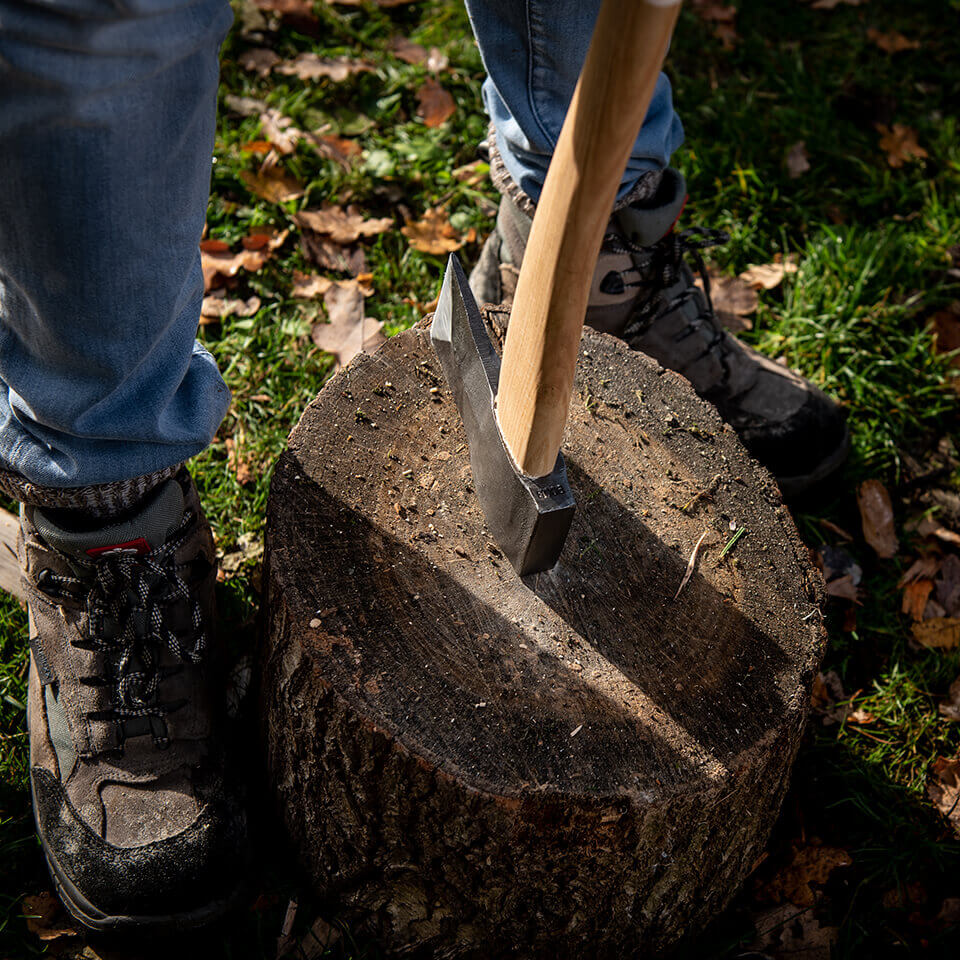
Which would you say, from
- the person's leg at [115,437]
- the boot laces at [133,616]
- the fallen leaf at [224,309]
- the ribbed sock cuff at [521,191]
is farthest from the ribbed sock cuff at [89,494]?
the fallen leaf at [224,309]

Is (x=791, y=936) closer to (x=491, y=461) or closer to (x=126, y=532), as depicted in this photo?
(x=491, y=461)

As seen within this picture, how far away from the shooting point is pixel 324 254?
3287mm

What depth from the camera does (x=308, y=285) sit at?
10.5 feet

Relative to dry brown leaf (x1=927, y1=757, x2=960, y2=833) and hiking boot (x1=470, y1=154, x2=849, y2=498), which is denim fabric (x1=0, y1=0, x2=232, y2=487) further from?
dry brown leaf (x1=927, y1=757, x2=960, y2=833)

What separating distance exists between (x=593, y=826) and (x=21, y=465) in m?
1.24

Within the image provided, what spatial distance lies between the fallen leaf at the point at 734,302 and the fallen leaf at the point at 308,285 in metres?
1.38

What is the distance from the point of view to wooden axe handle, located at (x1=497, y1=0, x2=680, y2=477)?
1.17m

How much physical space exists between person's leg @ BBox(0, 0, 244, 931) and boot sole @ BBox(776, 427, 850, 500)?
174 cm

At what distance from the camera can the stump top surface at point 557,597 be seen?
1560 mm

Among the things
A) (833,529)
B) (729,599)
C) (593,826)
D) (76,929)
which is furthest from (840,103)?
(76,929)

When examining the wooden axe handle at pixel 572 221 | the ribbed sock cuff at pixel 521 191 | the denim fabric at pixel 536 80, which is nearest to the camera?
the wooden axe handle at pixel 572 221

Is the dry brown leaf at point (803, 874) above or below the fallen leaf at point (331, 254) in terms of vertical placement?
below

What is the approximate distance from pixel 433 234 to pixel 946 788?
8.11 feet

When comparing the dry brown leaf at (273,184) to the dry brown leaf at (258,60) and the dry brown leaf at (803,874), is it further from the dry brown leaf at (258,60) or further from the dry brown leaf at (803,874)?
the dry brown leaf at (803,874)
